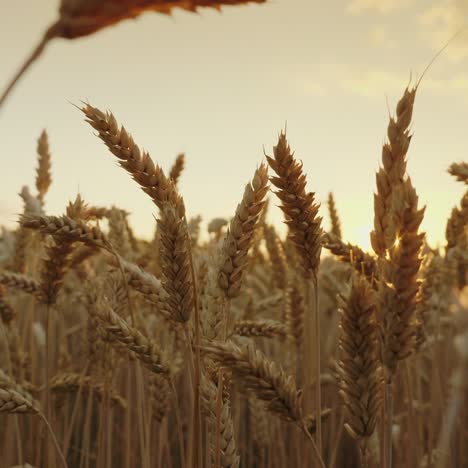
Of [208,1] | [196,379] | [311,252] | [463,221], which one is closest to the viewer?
[208,1]

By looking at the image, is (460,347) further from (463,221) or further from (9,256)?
(9,256)

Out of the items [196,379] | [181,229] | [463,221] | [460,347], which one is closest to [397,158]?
[181,229]

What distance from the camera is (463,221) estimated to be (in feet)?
6.68

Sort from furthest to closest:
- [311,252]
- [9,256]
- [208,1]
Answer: [9,256]
[311,252]
[208,1]

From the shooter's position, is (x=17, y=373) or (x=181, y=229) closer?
(x=181, y=229)

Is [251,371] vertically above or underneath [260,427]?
above

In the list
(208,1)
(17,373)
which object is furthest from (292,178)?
(17,373)

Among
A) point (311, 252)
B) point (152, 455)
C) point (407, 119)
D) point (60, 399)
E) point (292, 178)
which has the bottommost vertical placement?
point (152, 455)

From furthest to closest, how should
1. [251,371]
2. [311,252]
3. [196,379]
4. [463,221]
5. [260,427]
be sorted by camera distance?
[260,427] → [463,221] → [311,252] → [196,379] → [251,371]

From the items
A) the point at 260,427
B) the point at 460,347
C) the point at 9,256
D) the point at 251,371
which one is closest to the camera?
the point at 460,347

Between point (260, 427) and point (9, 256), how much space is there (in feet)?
5.10

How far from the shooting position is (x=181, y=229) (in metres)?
1.14

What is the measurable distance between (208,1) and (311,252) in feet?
2.14

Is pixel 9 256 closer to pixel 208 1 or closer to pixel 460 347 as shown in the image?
pixel 208 1
